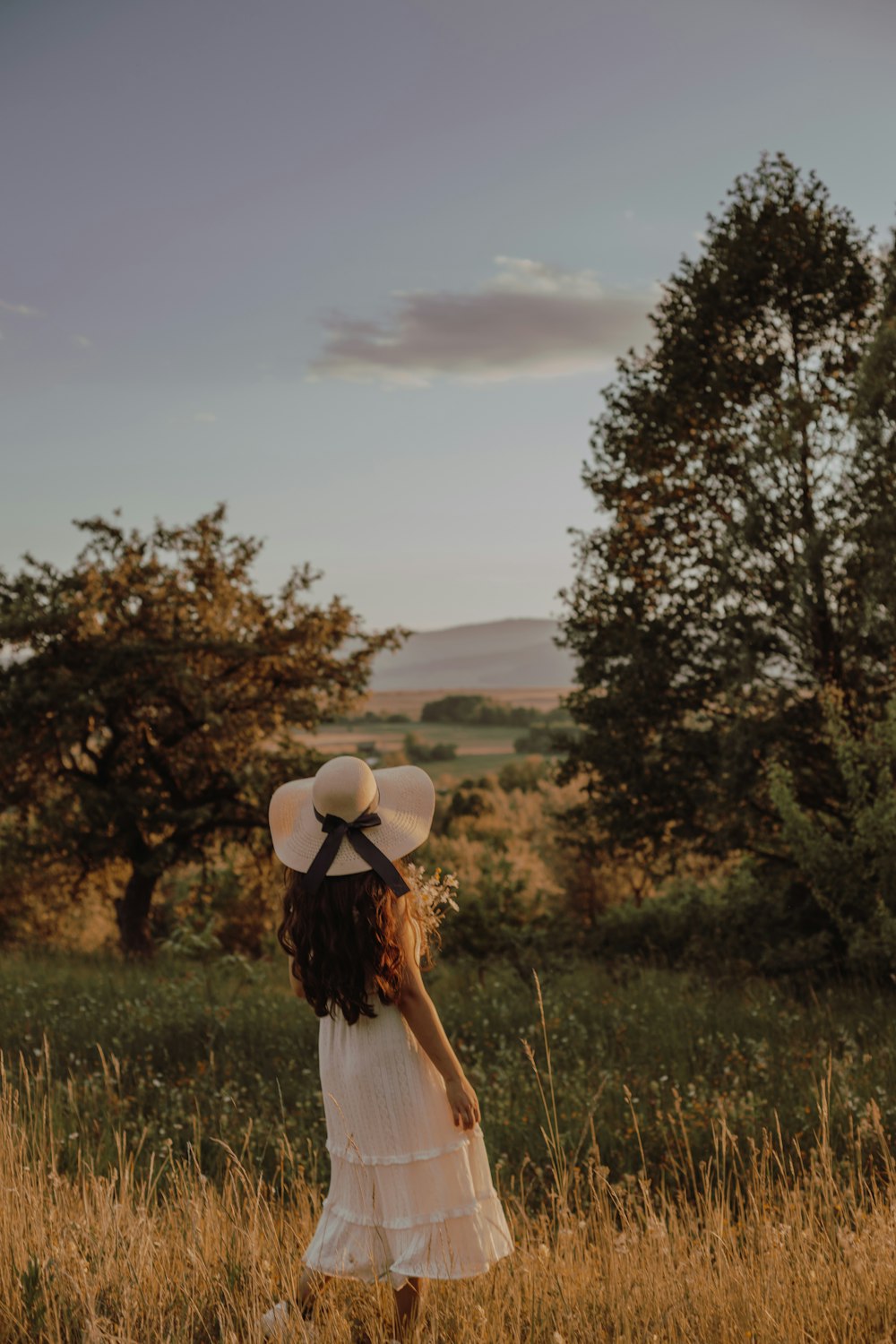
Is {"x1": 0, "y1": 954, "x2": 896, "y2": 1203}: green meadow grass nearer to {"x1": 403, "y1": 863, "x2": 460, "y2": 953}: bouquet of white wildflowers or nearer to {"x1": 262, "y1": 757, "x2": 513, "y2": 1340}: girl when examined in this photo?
{"x1": 262, "y1": 757, "x2": 513, "y2": 1340}: girl

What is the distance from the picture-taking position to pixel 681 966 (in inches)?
543

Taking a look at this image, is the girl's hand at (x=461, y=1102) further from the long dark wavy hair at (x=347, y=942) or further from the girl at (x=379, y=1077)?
the long dark wavy hair at (x=347, y=942)

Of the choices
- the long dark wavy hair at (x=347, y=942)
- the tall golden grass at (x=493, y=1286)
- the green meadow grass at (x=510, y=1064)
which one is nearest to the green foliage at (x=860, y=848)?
the green meadow grass at (x=510, y=1064)

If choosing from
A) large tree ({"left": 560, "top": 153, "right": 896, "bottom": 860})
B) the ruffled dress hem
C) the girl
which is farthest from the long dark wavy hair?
large tree ({"left": 560, "top": 153, "right": 896, "bottom": 860})

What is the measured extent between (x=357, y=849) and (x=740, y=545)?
11.2 m

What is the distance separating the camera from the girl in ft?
10.4

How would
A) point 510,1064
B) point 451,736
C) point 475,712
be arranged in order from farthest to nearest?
point 475,712
point 451,736
point 510,1064

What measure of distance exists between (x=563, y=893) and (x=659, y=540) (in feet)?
43.5

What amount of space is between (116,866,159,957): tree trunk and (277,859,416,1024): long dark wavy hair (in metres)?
16.1

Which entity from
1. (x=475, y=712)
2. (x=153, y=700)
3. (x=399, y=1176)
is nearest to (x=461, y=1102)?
(x=399, y=1176)

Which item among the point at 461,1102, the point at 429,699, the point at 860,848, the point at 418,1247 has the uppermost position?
the point at 429,699

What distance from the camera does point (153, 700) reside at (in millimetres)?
16625

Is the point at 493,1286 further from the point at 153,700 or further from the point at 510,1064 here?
the point at 153,700

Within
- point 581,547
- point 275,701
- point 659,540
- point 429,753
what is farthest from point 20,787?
point 429,753
